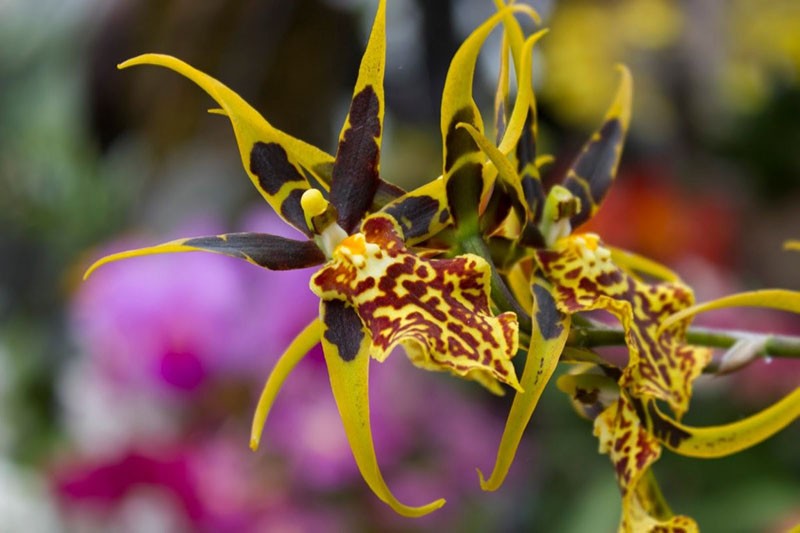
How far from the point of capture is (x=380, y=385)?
0.94 m

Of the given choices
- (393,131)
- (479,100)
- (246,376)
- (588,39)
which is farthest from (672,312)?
(393,131)

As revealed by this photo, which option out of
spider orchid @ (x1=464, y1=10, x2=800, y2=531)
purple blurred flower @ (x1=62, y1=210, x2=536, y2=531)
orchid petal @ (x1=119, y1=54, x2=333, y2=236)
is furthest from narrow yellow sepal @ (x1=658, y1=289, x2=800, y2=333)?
purple blurred flower @ (x1=62, y1=210, x2=536, y2=531)

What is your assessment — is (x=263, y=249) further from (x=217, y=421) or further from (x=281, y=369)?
(x=217, y=421)

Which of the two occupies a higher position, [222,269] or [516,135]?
[516,135]

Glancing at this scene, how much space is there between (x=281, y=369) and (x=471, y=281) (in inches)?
2.3

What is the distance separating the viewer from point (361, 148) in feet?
0.89

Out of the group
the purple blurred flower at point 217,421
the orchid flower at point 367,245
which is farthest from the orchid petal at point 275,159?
the purple blurred flower at point 217,421

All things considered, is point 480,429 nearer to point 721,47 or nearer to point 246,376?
point 246,376

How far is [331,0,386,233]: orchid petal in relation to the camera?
0.87ft

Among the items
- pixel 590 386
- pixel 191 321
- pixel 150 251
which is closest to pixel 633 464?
pixel 590 386

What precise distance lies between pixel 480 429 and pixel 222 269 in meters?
0.28

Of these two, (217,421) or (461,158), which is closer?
(461,158)

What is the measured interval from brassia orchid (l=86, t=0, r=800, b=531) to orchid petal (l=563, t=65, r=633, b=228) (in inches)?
1.1

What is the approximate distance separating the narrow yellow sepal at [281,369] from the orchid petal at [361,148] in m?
0.03
